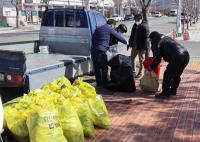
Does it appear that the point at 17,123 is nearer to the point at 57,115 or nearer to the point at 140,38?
the point at 57,115

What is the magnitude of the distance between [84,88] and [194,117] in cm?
217

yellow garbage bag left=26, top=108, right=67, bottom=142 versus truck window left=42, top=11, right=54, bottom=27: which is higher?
truck window left=42, top=11, right=54, bottom=27

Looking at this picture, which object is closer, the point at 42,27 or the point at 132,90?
the point at 132,90

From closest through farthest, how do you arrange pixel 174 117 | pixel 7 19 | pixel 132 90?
pixel 174 117 < pixel 132 90 < pixel 7 19

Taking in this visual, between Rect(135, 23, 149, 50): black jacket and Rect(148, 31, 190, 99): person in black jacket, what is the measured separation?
2354 mm

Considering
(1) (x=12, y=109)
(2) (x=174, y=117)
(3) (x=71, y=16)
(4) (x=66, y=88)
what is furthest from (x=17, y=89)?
(3) (x=71, y=16)

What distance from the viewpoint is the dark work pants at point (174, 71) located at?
31.4ft

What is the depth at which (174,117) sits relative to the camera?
8.16 m

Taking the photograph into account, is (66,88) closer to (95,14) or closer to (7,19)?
→ (95,14)

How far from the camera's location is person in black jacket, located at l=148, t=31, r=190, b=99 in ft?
31.4

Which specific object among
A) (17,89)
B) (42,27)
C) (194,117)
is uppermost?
(42,27)

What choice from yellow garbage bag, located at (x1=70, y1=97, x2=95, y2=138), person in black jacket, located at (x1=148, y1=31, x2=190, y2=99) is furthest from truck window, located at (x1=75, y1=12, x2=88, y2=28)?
yellow garbage bag, located at (x1=70, y1=97, x2=95, y2=138)

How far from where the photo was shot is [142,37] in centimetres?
1216

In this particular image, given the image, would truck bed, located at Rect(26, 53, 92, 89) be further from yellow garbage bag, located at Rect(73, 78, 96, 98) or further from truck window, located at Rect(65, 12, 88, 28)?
yellow garbage bag, located at Rect(73, 78, 96, 98)
